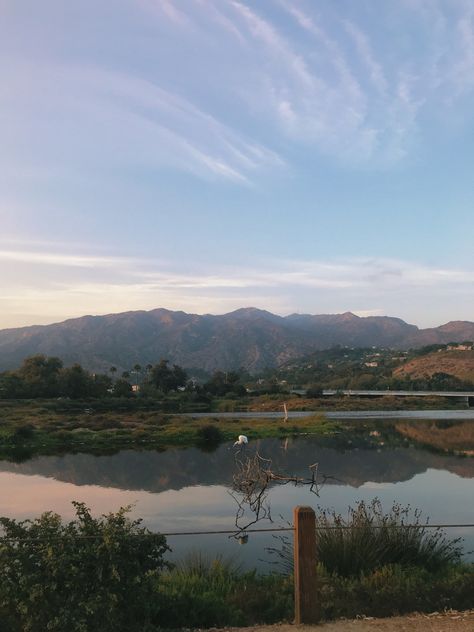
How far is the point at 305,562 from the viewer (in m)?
5.88

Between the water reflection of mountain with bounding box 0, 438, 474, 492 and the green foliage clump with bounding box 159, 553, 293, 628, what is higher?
the green foliage clump with bounding box 159, 553, 293, 628

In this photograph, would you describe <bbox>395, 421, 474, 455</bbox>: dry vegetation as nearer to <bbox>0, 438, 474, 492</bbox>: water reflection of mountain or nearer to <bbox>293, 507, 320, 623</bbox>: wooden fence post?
<bbox>0, 438, 474, 492</bbox>: water reflection of mountain

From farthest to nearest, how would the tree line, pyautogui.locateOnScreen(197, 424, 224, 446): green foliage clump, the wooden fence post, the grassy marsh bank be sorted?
the tree line
pyautogui.locateOnScreen(197, 424, 224, 446): green foliage clump
the grassy marsh bank
the wooden fence post

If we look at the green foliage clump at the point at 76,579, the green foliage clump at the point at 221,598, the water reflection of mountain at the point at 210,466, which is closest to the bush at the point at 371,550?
the green foliage clump at the point at 221,598

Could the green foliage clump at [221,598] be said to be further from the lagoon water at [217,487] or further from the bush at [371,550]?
the lagoon water at [217,487]

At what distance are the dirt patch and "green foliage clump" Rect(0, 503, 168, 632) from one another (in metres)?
1.17

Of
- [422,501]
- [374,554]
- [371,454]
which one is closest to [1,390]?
[371,454]

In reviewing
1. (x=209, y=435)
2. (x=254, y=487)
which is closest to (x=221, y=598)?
(x=254, y=487)

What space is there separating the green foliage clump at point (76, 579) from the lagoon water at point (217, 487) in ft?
17.9

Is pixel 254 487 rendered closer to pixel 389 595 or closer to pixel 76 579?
pixel 389 595

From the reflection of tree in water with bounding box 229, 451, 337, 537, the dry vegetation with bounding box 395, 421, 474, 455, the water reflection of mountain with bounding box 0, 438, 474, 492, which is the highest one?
the reflection of tree in water with bounding box 229, 451, 337, 537

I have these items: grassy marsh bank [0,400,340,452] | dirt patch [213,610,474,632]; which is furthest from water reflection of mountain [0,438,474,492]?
dirt patch [213,610,474,632]

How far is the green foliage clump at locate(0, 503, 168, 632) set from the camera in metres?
5.48

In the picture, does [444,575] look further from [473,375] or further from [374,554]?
[473,375]
